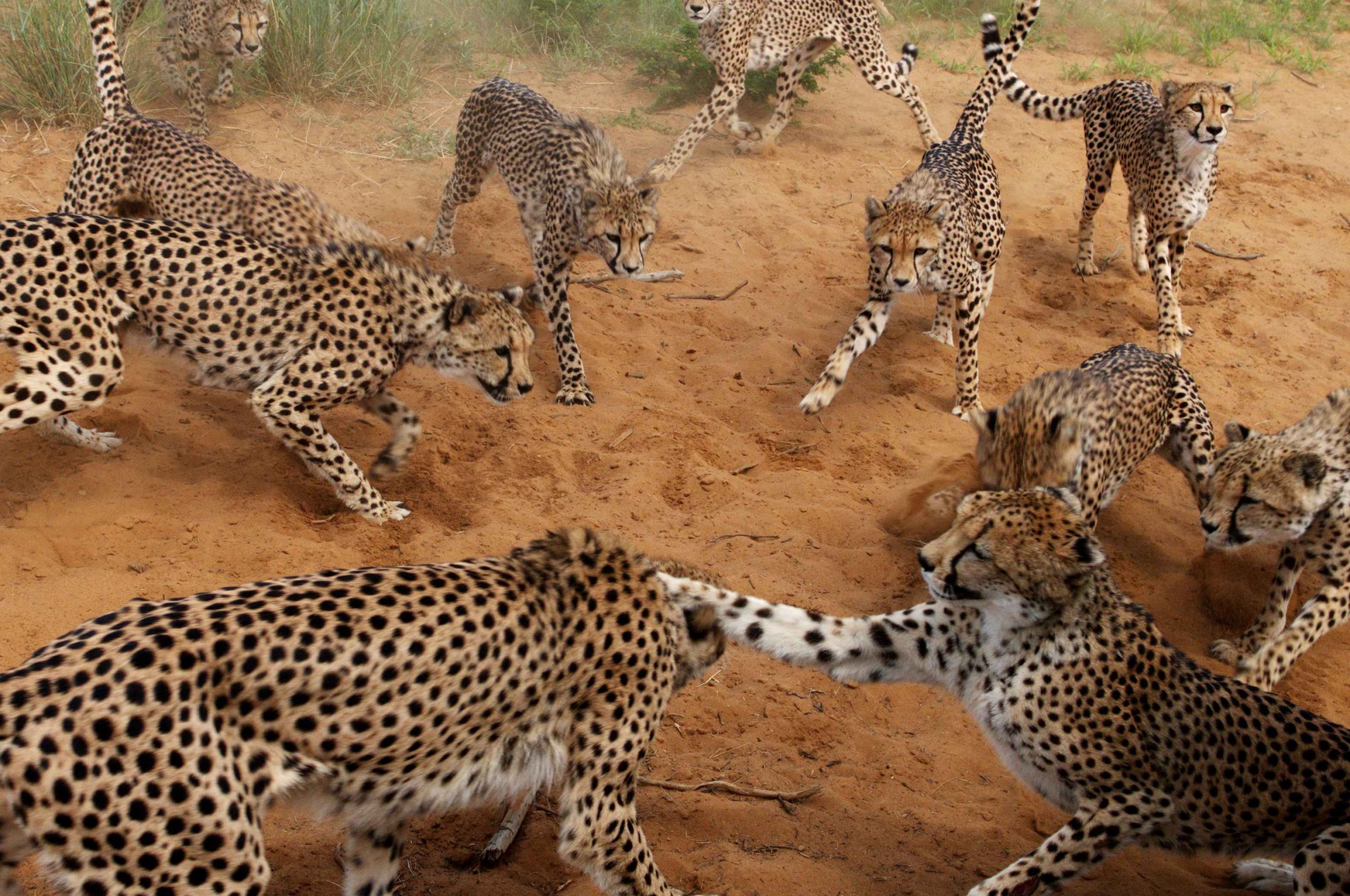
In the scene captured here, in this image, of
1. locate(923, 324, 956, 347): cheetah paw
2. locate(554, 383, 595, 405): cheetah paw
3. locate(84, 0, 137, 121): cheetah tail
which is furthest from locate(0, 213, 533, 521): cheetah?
locate(923, 324, 956, 347): cheetah paw

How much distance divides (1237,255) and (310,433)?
22.9ft

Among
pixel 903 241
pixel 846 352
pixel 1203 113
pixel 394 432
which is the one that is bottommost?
pixel 394 432

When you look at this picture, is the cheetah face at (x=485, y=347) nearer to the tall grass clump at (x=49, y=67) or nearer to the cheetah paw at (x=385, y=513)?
the cheetah paw at (x=385, y=513)

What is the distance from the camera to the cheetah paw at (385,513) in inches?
202

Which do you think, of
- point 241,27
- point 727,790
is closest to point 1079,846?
point 727,790

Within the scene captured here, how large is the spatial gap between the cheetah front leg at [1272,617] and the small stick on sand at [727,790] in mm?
2257

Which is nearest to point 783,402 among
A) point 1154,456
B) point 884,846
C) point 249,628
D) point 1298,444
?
point 1154,456

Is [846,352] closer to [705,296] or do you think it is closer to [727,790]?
[705,296]

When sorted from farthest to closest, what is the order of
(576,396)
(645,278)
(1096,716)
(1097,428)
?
(645,278) → (576,396) → (1097,428) → (1096,716)

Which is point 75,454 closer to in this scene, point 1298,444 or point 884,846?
point 884,846

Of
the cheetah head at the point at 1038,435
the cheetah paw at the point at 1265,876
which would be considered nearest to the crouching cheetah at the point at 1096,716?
the cheetah paw at the point at 1265,876

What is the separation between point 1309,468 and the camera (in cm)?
486

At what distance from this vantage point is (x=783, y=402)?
21.8ft

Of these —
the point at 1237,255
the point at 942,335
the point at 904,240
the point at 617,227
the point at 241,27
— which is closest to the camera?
the point at 904,240
